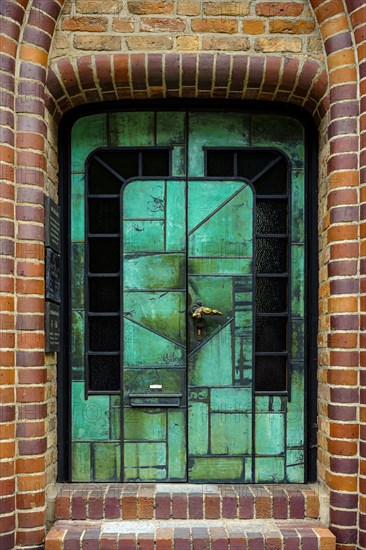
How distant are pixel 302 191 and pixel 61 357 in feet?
6.23

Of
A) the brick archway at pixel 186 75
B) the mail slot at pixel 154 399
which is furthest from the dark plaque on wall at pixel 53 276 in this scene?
the brick archway at pixel 186 75

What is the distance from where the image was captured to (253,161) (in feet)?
11.1

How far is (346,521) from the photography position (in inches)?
119

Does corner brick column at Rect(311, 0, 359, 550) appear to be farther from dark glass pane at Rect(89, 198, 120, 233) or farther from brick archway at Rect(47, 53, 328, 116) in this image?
dark glass pane at Rect(89, 198, 120, 233)

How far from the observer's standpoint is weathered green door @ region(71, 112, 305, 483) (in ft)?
10.9

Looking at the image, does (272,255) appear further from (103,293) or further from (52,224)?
(52,224)

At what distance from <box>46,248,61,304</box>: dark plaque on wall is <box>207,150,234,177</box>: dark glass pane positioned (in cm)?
113

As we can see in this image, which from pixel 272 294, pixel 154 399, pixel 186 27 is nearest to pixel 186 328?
pixel 154 399

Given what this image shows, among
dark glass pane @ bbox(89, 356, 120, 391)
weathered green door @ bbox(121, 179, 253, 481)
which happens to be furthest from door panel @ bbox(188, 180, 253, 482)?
dark glass pane @ bbox(89, 356, 120, 391)

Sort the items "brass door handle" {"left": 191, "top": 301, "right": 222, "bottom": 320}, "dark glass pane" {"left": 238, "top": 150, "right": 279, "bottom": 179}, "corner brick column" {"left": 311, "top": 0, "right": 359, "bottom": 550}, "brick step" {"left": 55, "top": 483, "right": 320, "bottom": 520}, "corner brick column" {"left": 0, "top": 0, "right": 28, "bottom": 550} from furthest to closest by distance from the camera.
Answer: "dark glass pane" {"left": 238, "top": 150, "right": 279, "bottom": 179}
"brass door handle" {"left": 191, "top": 301, "right": 222, "bottom": 320}
"brick step" {"left": 55, "top": 483, "right": 320, "bottom": 520}
"corner brick column" {"left": 311, "top": 0, "right": 359, "bottom": 550}
"corner brick column" {"left": 0, "top": 0, "right": 28, "bottom": 550}

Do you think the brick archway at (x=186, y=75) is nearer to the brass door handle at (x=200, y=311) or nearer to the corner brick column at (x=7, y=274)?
the corner brick column at (x=7, y=274)

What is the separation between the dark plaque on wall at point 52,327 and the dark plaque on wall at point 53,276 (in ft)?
0.18

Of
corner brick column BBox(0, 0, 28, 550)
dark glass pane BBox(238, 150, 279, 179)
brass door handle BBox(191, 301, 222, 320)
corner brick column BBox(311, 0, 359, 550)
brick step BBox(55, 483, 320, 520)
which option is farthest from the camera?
dark glass pane BBox(238, 150, 279, 179)

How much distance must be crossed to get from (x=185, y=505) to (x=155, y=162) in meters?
2.16
